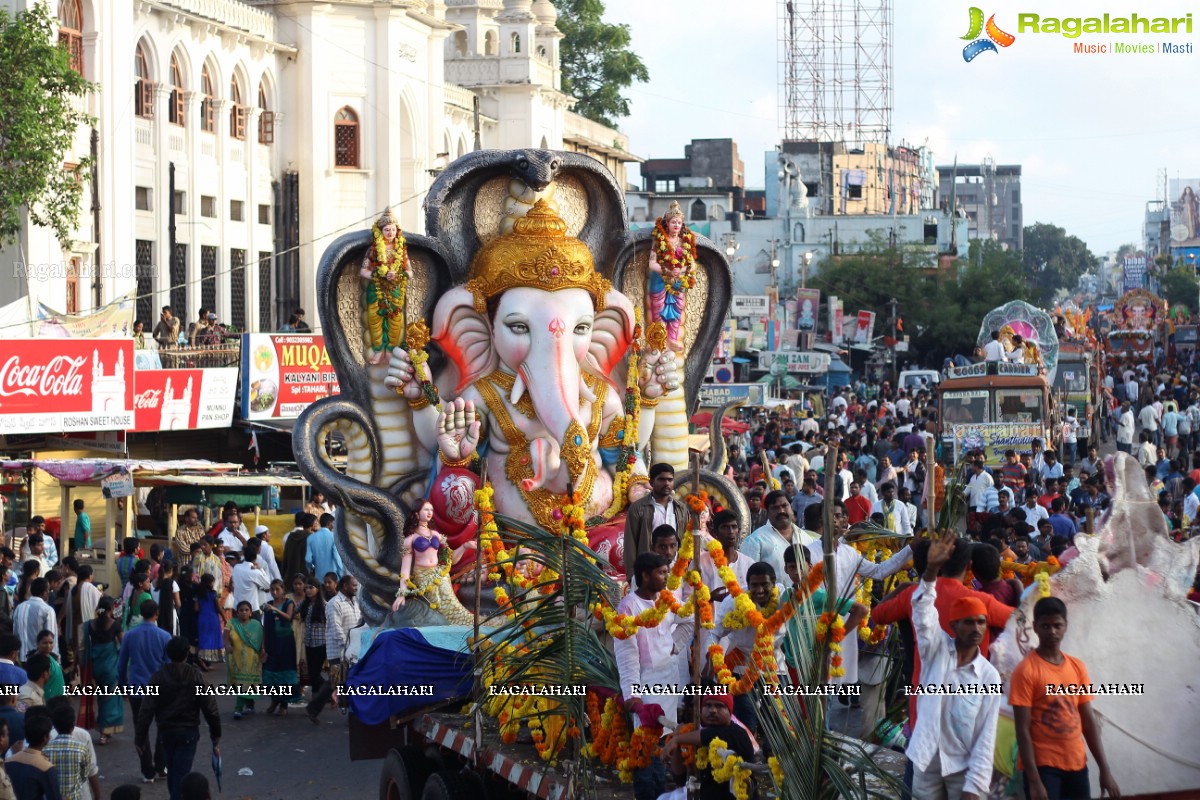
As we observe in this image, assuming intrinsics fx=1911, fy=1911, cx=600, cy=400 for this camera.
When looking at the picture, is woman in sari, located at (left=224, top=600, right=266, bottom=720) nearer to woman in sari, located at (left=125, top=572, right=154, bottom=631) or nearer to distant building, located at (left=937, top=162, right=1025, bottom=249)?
woman in sari, located at (left=125, top=572, right=154, bottom=631)

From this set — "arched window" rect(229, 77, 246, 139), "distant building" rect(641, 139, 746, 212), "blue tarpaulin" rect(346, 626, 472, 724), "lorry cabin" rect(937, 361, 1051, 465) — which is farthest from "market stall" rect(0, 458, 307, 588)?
"distant building" rect(641, 139, 746, 212)

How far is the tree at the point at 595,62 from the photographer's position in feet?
210

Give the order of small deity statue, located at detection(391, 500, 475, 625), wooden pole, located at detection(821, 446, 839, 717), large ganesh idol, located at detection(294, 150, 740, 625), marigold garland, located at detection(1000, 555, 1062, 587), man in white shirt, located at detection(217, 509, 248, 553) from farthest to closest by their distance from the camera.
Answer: man in white shirt, located at detection(217, 509, 248, 553) → large ganesh idol, located at detection(294, 150, 740, 625) → small deity statue, located at detection(391, 500, 475, 625) → marigold garland, located at detection(1000, 555, 1062, 587) → wooden pole, located at detection(821, 446, 839, 717)

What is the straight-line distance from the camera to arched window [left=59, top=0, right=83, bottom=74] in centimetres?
3238

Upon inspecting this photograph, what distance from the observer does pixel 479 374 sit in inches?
536

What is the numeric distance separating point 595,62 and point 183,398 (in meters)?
42.9

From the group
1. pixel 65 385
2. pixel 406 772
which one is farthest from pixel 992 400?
pixel 406 772

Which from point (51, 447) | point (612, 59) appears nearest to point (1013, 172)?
point (612, 59)

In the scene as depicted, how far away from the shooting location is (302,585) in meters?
15.2

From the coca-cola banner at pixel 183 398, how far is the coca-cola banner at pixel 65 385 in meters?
0.66

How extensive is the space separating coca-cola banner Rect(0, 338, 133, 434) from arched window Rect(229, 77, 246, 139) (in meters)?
18.6

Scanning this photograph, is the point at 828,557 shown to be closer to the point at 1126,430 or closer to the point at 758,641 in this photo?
the point at 758,641

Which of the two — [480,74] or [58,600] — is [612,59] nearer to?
[480,74]

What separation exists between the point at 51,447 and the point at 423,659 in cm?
1414
